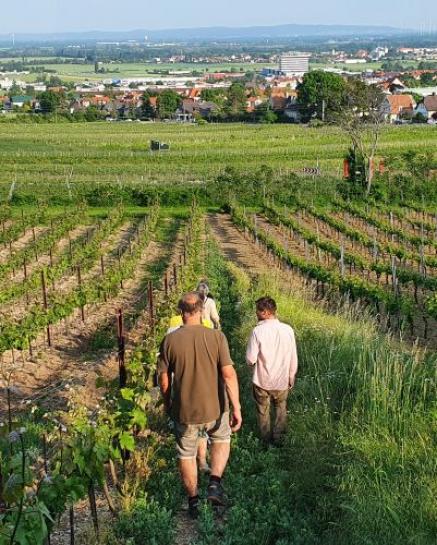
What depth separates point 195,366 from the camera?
19.7 ft

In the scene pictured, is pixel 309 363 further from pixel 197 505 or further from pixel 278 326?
pixel 197 505

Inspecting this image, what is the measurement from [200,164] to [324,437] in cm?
3692

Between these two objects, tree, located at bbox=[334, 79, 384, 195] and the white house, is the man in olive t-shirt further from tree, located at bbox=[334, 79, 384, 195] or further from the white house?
the white house

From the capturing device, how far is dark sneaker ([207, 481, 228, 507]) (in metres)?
6.09

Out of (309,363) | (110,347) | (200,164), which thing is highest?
(309,363)

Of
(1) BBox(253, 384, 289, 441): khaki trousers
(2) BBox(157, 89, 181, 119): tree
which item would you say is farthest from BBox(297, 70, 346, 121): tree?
(1) BBox(253, 384, 289, 441): khaki trousers

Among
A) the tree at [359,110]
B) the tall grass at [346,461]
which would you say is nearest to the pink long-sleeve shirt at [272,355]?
the tall grass at [346,461]

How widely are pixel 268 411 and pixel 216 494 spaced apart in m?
1.39

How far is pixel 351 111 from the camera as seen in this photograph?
122 feet

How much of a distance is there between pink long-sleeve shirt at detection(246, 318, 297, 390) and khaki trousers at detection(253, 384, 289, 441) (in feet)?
0.27

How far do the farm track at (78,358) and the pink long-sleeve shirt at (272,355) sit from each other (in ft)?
5.03

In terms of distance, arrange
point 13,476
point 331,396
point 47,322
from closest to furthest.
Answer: point 13,476 → point 331,396 → point 47,322

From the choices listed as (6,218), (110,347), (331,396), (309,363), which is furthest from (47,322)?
(6,218)

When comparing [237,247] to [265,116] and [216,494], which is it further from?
[265,116]
